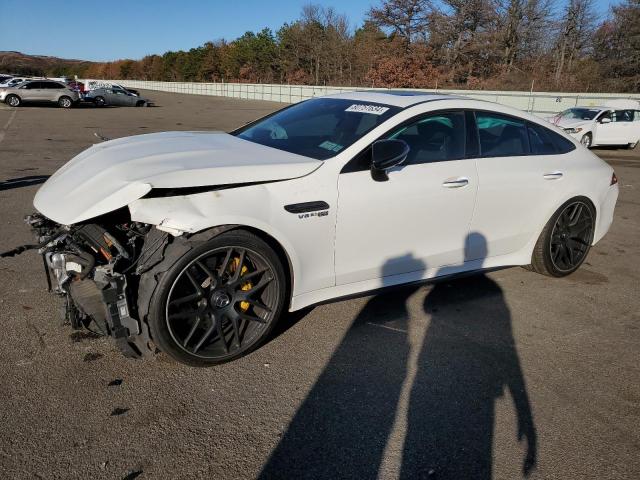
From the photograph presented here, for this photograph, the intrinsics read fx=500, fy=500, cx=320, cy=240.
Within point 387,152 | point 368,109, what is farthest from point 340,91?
point 387,152

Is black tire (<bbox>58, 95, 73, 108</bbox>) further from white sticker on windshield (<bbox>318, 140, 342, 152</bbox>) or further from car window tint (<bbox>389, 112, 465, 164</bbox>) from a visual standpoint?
car window tint (<bbox>389, 112, 465, 164</bbox>)

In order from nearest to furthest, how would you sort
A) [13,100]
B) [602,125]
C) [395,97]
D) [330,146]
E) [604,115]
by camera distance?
1. [330,146]
2. [395,97]
3. [602,125]
4. [604,115]
5. [13,100]

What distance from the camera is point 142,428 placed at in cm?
250

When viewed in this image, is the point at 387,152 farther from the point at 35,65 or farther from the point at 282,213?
the point at 35,65

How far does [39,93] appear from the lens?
97.0 ft

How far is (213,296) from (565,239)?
11.0 feet

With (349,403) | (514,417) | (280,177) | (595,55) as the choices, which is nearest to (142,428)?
(349,403)

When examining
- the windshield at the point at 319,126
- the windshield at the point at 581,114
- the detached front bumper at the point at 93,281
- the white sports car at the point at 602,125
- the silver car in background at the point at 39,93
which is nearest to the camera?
the detached front bumper at the point at 93,281

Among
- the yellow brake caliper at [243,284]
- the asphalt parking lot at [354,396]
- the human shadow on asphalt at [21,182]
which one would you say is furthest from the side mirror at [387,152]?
the human shadow on asphalt at [21,182]

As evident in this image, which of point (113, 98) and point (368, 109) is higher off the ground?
point (368, 109)

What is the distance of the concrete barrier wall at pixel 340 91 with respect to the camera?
26.8 meters

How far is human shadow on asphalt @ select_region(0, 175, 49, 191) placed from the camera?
7.92 m

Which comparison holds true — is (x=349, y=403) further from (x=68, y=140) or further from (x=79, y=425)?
(x=68, y=140)

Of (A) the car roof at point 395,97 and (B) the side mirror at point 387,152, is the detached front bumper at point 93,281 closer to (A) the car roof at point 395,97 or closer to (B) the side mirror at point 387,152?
(B) the side mirror at point 387,152
